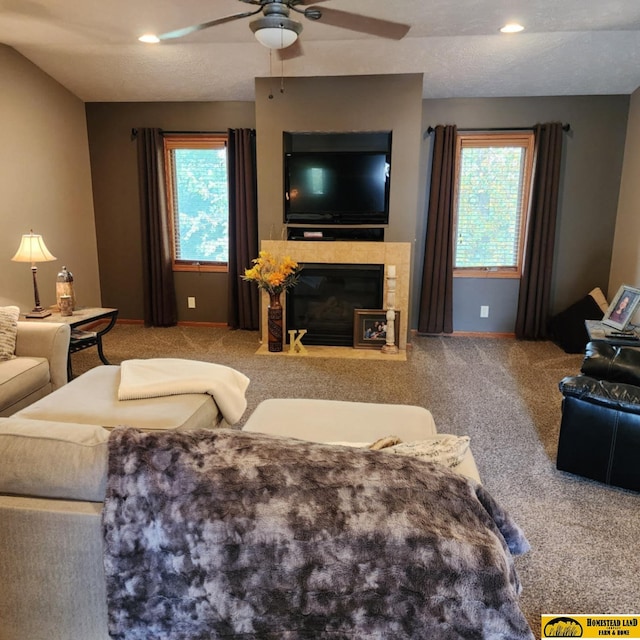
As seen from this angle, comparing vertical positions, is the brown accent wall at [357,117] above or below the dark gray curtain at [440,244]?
above

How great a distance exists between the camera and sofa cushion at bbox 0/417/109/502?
4.05 ft

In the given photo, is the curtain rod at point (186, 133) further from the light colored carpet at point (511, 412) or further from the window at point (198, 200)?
the light colored carpet at point (511, 412)

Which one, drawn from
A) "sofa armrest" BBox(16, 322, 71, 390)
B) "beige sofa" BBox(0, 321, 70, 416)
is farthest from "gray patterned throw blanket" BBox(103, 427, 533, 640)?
"sofa armrest" BBox(16, 322, 71, 390)

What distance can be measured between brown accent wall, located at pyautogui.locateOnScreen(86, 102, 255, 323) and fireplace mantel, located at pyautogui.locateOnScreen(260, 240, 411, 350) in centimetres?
113

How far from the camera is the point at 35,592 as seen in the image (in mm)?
1324

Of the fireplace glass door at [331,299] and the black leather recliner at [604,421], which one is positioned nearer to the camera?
the black leather recliner at [604,421]

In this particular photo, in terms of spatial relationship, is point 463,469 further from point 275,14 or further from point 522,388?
point 522,388

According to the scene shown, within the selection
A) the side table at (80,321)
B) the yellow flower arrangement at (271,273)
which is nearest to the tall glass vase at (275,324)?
the yellow flower arrangement at (271,273)

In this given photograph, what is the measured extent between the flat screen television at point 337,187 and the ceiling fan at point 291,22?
214cm

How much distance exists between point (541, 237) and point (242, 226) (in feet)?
10.2

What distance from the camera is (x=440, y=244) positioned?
5359mm

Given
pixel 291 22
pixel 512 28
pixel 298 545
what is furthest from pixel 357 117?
pixel 298 545

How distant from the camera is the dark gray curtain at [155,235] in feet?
18.2

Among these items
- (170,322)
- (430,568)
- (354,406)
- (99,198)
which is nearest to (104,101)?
(99,198)
